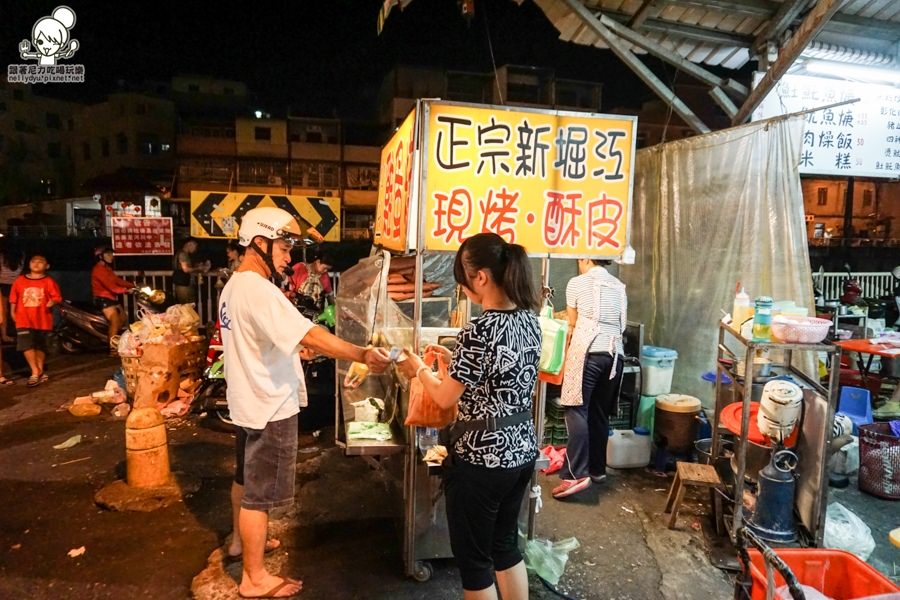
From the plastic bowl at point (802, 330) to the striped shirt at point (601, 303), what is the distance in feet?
4.80

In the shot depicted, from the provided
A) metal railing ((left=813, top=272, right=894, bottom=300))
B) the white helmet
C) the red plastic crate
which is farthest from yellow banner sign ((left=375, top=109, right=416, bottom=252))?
metal railing ((left=813, top=272, right=894, bottom=300))

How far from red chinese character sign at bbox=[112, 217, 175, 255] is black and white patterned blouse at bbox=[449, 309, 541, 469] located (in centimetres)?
1069

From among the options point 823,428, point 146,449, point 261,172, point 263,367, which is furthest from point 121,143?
point 823,428

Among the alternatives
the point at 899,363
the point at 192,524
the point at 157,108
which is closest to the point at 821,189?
the point at 899,363

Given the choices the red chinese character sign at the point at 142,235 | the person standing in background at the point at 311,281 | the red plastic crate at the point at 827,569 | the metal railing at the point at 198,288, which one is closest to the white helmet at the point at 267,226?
the red plastic crate at the point at 827,569

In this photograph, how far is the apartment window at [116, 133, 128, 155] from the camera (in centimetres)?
4044

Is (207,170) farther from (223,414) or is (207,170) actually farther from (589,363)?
(589,363)

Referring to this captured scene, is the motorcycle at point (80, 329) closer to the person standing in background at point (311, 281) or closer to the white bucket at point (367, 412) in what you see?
the person standing in background at point (311, 281)

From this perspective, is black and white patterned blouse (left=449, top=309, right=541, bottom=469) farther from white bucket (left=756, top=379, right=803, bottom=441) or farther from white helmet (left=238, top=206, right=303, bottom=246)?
white bucket (left=756, top=379, right=803, bottom=441)

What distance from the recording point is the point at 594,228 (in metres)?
3.89

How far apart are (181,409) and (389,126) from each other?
32.5 meters

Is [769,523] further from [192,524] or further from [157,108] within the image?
[157,108]

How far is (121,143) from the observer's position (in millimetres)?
40625

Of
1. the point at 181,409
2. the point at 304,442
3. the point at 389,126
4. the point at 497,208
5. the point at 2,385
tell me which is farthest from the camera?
the point at 389,126
